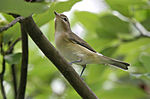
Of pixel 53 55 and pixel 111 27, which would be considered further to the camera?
pixel 111 27

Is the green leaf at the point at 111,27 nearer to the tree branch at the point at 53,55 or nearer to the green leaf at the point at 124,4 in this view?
the green leaf at the point at 124,4

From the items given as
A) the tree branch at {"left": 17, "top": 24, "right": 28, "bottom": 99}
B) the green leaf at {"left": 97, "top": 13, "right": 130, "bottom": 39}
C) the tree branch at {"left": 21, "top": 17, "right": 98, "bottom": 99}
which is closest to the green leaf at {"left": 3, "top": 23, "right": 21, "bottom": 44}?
the tree branch at {"left": 17, "top": 24, "right": 28, "bottom": 99}

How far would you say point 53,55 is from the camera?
1.34m

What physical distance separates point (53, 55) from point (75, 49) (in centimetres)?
131

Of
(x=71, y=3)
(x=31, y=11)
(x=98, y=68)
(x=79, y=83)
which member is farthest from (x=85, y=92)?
(x=98, y=68)

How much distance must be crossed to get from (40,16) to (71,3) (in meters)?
0.25

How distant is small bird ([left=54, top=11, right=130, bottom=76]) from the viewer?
8.34 ft

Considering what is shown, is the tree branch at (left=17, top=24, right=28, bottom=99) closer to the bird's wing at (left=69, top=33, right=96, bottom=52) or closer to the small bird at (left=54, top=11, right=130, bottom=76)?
the small bird at (left=54, top=11, right=130, bottom=76)

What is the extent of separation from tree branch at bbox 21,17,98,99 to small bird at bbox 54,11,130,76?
104 centimetres

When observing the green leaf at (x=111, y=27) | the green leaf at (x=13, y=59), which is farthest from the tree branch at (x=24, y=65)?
the green leaf at (x=111, y=27)

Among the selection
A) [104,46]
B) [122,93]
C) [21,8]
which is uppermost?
[21,8]

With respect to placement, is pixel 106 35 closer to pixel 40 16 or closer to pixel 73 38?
pixel 73 38

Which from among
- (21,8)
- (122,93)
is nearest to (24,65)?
(21,8)

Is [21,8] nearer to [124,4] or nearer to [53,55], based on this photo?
[53,55]
